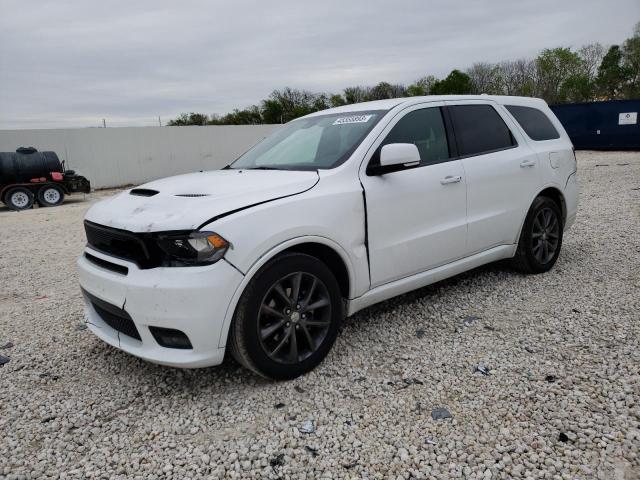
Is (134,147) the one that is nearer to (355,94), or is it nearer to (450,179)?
(450,179)

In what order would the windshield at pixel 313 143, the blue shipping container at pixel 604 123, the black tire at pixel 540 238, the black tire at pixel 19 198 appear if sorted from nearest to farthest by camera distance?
the windshield at pixel 313 143
the black tire at pixel 540 238
the black tire at pixel 19 198
the blue shipping container at pixel 604 123

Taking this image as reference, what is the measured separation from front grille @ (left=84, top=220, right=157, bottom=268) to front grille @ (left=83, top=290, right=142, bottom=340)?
0.31m

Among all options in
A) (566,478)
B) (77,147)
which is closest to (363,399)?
(566,478)

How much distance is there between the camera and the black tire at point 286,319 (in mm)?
2746

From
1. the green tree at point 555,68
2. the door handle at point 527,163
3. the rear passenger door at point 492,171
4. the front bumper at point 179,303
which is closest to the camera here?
Answer: the front bumper at point 179,303

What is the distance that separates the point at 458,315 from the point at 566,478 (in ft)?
6.28

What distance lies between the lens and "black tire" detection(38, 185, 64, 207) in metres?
14.6

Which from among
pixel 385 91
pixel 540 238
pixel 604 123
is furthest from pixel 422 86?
pixel 540 238

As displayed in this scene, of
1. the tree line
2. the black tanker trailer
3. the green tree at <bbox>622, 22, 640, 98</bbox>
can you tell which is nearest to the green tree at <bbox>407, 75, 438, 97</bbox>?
the tree line

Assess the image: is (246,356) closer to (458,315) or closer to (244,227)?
(244,227)

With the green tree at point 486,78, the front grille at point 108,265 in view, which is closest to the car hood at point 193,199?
the front grille at point 108,265

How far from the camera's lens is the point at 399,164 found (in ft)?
11.0

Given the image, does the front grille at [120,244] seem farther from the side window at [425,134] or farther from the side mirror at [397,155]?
the side window at [425,134]

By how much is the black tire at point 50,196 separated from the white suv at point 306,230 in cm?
1294
